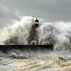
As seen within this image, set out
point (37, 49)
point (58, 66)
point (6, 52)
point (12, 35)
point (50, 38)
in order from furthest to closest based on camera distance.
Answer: point (12, 35) → point (50, 38) → point (37, 49) → point (6, 52) → point (58, 66)

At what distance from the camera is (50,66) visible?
16219 mm

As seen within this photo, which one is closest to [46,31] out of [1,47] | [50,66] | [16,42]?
[16,42]

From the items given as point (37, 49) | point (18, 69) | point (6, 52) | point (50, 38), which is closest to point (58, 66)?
point (18, 69)

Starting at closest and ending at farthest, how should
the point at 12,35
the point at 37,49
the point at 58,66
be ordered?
the point at 58,66 < the point at 37,49 < the point at 12,35

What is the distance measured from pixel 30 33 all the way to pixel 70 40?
24.2 feet

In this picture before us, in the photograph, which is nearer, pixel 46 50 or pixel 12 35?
pixel 46 50

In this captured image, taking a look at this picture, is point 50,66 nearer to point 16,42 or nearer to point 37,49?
point 37,49

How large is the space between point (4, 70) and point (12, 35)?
37.1m

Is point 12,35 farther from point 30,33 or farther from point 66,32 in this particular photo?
point 66,32

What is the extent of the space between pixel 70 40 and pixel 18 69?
1369 inches

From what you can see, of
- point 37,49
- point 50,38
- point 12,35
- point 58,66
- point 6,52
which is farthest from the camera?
point 12,35

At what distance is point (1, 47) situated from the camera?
36.3m

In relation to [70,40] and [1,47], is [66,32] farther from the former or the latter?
[1,47]

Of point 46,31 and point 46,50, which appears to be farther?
point 46,31
